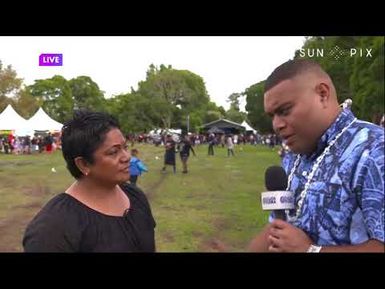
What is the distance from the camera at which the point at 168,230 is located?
5875 millimetres

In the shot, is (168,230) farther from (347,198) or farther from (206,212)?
(347,198)

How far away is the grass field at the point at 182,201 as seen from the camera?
17.8 feet

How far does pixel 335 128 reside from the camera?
137cm

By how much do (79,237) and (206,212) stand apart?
5.64m

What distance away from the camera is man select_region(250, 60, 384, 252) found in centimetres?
122

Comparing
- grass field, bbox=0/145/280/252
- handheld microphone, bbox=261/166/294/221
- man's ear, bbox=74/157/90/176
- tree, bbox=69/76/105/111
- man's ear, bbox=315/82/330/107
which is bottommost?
grass field, bbox=0/145/280/252

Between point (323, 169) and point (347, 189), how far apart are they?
12cm

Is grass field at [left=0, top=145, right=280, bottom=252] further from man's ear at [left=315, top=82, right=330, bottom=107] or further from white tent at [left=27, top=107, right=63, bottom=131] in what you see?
man's ear at [left=315, top=82, right=330, bottom=107]

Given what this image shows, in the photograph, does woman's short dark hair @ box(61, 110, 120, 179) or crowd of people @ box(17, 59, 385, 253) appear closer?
crowd of people @ box(17, 59, 385, 253)

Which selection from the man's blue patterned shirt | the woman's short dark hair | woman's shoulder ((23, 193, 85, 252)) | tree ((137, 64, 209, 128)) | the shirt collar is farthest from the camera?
tree ((137, 64, 209, 128))

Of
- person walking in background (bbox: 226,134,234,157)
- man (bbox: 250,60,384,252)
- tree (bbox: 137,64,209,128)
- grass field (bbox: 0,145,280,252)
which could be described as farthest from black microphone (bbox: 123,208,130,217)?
person walking in background (bbox: 226,134,234,157)
